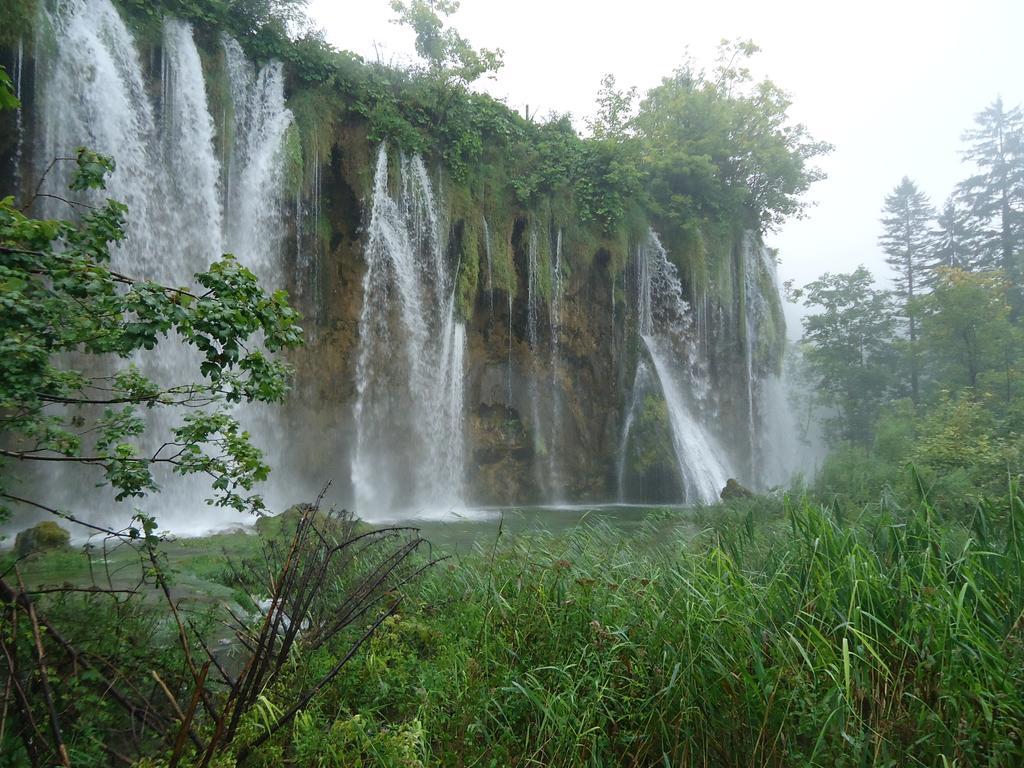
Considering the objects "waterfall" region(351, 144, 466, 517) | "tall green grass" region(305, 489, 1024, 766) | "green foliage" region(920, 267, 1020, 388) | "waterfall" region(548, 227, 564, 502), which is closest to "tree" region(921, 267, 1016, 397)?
"green foliage" region(920, 267, 1020, 388)

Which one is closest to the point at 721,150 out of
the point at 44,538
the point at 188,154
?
the point at 188,154

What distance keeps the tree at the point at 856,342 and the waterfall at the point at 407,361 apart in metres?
21.2

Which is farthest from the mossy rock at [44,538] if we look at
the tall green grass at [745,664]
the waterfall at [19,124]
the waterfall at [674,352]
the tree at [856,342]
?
the tree at [856,342]

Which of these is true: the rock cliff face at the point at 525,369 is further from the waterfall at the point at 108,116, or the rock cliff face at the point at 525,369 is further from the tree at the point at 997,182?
the tree at the point at 997,182

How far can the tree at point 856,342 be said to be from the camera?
93.6 feet

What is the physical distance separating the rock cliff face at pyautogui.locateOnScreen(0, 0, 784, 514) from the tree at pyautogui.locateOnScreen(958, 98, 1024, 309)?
19.5 meters

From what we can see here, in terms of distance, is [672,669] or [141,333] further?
[672,669]

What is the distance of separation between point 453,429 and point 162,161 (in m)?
9.32

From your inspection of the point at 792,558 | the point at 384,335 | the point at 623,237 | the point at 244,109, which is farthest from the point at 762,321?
the point at 792,558

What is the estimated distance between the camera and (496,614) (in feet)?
13.0

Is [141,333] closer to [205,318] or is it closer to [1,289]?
[205,318]

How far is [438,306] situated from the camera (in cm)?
1647

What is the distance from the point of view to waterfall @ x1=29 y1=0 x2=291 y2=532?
11.3 meters

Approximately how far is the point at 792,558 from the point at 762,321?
23.4m
